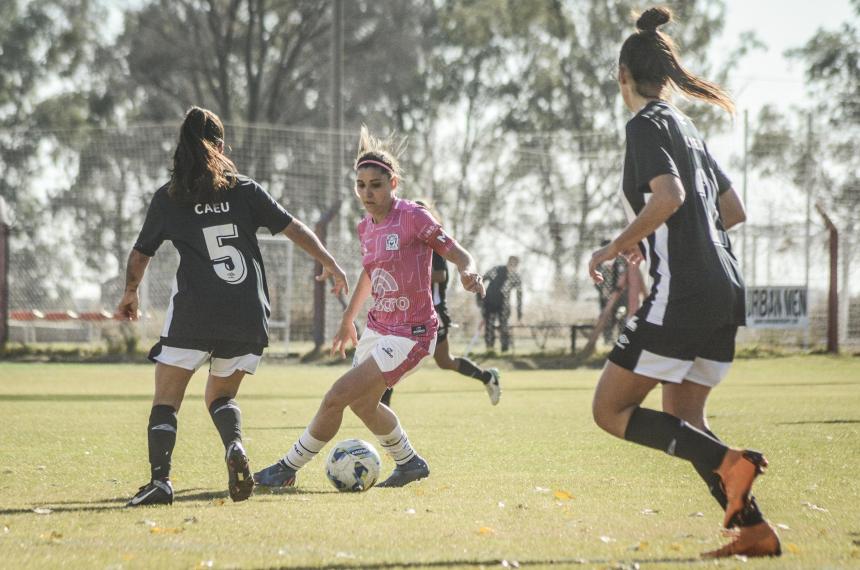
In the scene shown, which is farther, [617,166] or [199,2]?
[199,2]

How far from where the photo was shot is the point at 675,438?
420 centimetres

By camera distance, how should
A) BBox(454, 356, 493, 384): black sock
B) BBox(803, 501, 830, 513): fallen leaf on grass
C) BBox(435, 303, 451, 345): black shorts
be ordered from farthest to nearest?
BBox(454, 356, 493, 384): black sock < BBox(435, 303, 451, 345): black shorts < BBox(803, 501, 830, 513): fallen leaf on grass

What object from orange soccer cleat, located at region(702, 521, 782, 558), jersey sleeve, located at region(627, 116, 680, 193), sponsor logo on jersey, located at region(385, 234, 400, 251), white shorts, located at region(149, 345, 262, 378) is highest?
jersey sleeve, located at region(627, 116, 680, 193)

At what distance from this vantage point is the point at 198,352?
555 cm

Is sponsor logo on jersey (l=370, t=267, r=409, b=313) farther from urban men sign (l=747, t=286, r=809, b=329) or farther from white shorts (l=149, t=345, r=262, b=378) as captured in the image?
urban men sign (l=747, t=286, r=809, b=329)

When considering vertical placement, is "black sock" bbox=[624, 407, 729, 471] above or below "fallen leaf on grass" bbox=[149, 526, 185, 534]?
above

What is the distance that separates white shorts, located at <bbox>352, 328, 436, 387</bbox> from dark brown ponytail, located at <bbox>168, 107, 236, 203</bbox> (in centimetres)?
108

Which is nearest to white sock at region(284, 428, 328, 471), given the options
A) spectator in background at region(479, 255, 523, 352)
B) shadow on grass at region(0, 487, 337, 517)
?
shadow on grass at region(0, 487, 337, 517)

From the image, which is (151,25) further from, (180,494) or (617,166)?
(180,494)

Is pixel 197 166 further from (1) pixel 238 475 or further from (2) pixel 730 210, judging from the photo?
(2) pixel 730 210

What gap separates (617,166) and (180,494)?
985 inches

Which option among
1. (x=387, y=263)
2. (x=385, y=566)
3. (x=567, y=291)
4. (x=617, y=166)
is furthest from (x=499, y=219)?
(x=385, y=566)

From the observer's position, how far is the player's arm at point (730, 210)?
15.0 feet

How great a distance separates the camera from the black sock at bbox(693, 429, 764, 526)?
13.3ft
